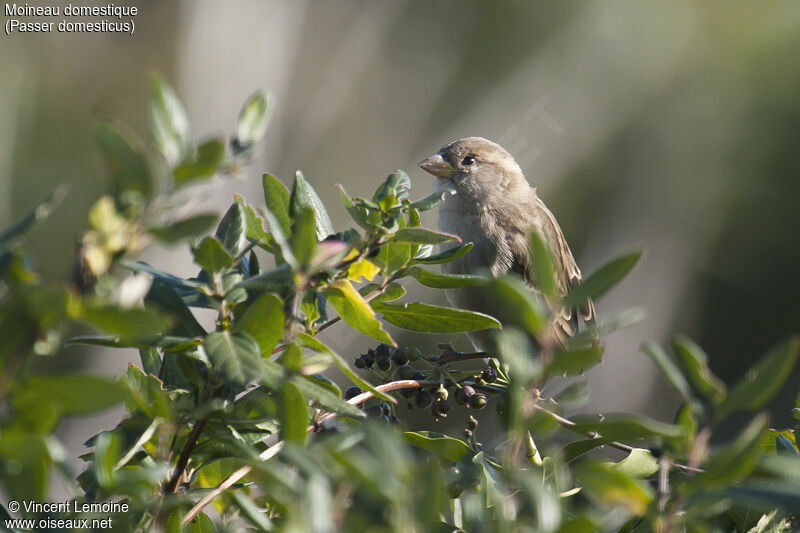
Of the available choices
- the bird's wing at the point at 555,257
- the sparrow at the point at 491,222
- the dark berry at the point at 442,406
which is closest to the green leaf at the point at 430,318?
the dark berry at the point at 442,406

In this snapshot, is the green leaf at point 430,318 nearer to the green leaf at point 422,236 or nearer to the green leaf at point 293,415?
the green leaf at point 422,236

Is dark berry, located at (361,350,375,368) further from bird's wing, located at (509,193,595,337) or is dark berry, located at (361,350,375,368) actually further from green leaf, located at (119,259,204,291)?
bird's wing, located at (509,193,595,337)

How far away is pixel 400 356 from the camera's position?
4.65 ft

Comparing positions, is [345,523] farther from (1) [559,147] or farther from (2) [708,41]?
(2) [708,41]

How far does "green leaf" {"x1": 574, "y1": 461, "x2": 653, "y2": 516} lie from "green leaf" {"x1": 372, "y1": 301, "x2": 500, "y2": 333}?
34 cm

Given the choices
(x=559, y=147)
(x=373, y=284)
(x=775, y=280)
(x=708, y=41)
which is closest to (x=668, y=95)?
(x=708, y=41)

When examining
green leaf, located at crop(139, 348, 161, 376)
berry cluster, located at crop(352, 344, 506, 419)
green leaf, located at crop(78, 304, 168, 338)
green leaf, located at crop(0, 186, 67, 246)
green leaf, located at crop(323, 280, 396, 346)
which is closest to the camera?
green leaf, located at crop(78, 304, 168, 338)

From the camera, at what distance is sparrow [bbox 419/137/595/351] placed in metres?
2.50

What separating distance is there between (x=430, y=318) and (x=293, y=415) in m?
0.30

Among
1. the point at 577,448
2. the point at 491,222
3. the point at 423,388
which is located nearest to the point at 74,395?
the point at 577,448

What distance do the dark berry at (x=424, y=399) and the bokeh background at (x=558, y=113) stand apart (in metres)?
5.78

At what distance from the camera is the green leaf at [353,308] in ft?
2.94

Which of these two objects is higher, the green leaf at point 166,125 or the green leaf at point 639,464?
the green leaf at point 166,125

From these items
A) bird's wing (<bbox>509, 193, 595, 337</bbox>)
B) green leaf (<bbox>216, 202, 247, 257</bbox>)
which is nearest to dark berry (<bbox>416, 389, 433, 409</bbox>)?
green leaf (<bbox>216, 202, 247, 257</bbox>)
